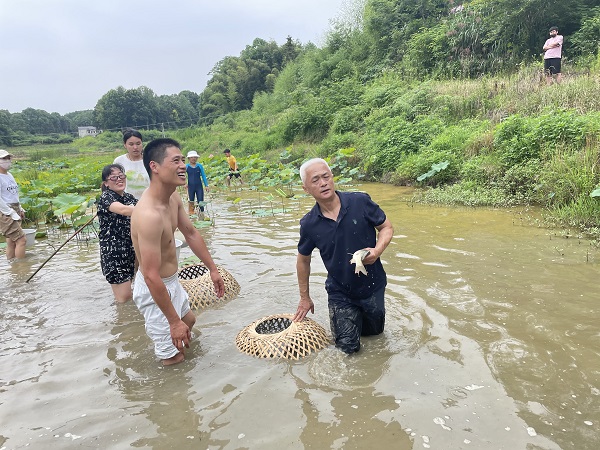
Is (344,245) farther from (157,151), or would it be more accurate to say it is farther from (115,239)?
(115,239)

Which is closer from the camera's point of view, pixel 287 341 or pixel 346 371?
pixel 346 371

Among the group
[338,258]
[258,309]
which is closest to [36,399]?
[258,309]

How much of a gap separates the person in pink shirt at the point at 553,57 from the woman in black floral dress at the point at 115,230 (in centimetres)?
1141

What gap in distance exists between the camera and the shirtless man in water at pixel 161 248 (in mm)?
2666

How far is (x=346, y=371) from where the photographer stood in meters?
2.90

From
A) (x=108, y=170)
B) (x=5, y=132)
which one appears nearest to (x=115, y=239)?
(x=108, y=170)

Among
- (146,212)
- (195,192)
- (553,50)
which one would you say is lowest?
(195,192)

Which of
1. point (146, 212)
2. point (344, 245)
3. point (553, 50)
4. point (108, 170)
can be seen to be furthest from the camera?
point (553, 50)

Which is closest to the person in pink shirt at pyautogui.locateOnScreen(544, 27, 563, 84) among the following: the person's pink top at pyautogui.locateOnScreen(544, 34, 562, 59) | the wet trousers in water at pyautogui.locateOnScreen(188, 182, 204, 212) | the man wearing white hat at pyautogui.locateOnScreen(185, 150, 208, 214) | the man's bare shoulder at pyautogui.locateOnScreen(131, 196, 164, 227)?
the person's pink top at pyautogui.locateOnScreen(544, 34, 562, 59)

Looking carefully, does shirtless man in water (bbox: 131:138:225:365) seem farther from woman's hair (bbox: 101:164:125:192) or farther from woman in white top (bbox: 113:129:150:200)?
woman in white top (bbox: 113:129:150:200)

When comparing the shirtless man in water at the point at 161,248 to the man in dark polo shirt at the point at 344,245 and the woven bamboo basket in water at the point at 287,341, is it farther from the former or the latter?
the man in dark polo shirt at the point at 344,245

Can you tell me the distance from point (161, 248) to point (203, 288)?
146 centimetres

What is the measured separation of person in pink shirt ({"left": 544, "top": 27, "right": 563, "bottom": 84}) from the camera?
11.2 meters

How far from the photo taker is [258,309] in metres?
4.16
